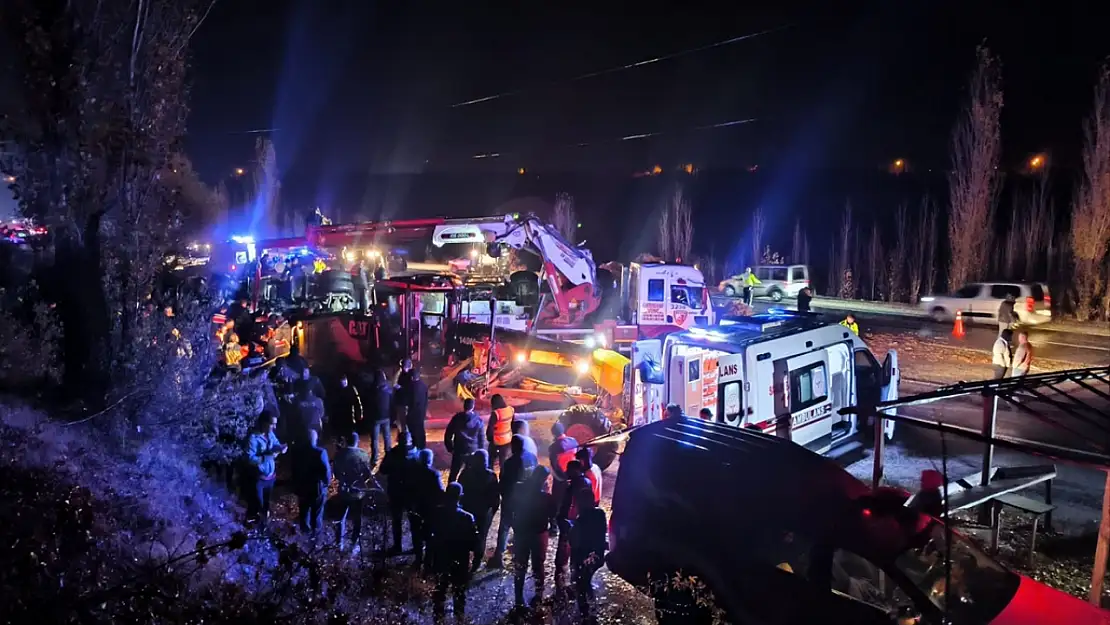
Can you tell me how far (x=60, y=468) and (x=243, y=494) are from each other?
Result: 6.67ft

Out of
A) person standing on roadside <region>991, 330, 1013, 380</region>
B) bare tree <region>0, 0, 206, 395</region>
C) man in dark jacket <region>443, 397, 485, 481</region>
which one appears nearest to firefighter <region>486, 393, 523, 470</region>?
man in dark jacket <region>443, 397, 485, 481</region>

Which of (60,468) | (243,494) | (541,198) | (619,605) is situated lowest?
(619,605)

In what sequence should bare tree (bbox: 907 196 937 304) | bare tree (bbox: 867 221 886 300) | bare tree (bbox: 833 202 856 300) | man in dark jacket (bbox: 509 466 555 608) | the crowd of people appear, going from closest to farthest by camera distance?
1. the crowd of people
2. man in dark jacket (bbox: 509 466 555 608)
3. bare tree (bbox: 907 196 937 304)
4. bare tree (bbox: 833 202 856 300)
5. bare tree (bbox: 867 221 886 300)

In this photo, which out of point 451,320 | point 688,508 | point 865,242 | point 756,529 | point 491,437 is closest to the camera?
point 756,529

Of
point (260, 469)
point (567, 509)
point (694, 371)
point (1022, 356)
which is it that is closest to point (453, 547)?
point (567, 509)

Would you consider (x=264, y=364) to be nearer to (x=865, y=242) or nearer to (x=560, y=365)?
(x=560, y=365)

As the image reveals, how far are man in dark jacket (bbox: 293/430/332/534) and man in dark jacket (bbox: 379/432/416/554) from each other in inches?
24.9

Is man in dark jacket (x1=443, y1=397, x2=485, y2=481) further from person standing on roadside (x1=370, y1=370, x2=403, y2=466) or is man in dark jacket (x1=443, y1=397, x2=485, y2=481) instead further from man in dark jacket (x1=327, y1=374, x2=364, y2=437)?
man in dark jacket (x1=327, y1=374, x2=364, y2=437)

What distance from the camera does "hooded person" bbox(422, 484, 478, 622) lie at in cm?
608

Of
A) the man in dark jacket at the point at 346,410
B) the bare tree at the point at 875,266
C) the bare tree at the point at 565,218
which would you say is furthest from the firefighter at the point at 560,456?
the bare tree at the point at 565,218

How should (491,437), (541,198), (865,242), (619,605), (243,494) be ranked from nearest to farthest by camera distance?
(619,605) → (243,494) → (491,437) → (865,242) → (541,198)

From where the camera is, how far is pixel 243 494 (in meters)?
7.62

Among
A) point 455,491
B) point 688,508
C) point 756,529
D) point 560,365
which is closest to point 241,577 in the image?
point 455,491

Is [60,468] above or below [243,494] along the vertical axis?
above
